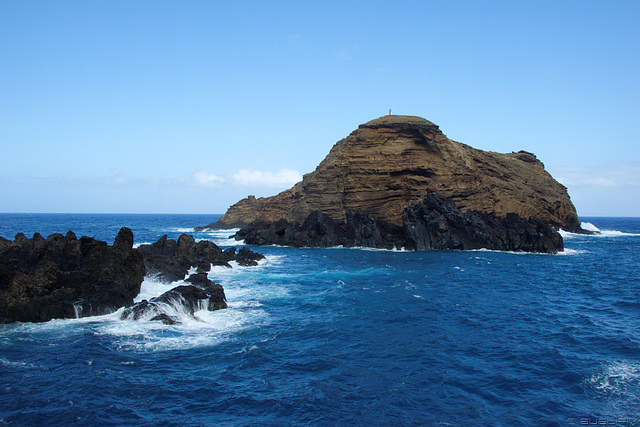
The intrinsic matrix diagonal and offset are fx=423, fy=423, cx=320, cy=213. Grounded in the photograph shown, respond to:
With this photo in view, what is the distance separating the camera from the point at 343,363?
620 inches

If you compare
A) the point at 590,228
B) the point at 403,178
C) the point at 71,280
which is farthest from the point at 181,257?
the point at 590,228

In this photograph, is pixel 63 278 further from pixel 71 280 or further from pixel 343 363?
pixel 343 363

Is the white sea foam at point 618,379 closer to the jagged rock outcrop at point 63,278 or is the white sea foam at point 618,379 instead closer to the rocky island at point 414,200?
the jagged rock outcrop at point 63,278

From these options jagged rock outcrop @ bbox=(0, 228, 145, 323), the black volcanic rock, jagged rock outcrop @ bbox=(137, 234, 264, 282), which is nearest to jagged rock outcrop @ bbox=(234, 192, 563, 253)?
the black volcanic rock

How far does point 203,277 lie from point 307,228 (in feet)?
121

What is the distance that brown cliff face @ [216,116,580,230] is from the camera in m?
68.2

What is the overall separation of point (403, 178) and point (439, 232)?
16.2 m

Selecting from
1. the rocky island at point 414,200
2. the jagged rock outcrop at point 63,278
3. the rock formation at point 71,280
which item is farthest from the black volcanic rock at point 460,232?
the jagged rock outcrop at point 63,278

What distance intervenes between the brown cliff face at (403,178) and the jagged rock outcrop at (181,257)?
28902 millimetres

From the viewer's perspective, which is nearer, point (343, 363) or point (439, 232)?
point (343, 363)

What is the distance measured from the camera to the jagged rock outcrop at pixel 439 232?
2186 inches

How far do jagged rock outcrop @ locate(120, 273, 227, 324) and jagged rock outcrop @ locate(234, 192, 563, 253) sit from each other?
3686 centimetres

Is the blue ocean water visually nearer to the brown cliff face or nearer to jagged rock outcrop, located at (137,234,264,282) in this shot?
jagged rock outcrop, located at (137,234,264,282)

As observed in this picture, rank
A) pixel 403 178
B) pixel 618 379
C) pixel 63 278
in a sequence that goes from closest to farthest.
Result: pixel 618 379, pixel 63 278, pixel 403 178
